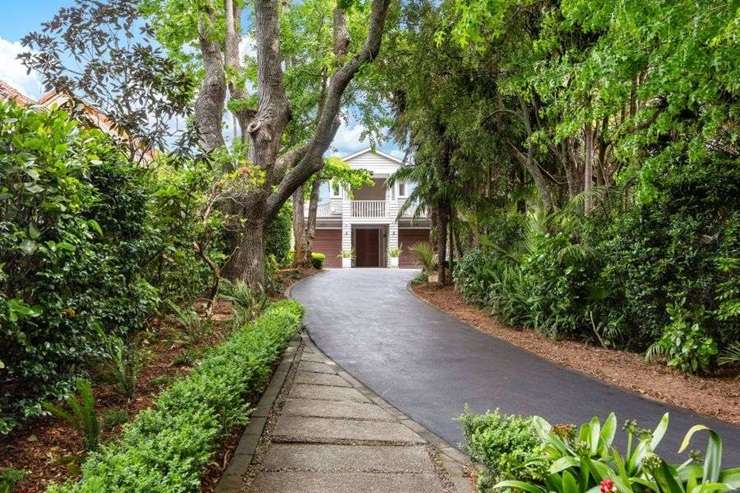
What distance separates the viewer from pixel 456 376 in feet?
19.9

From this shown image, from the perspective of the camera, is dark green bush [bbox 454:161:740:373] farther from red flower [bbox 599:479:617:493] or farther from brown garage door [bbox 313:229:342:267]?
brown garage door [bbox 313:229:342:267]

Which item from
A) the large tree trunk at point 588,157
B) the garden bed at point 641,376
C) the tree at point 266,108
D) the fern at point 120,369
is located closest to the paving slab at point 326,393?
the fern at point 120,369

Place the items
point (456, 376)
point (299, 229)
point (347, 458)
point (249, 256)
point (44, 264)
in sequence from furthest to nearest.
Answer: point (299, 229) < point (249, 256) < point (456, 376) < point (347, 458) < point (44, 264)

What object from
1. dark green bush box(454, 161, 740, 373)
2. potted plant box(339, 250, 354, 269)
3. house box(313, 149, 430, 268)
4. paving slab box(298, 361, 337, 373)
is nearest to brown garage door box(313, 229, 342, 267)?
house box(313, 149, 430, 268)

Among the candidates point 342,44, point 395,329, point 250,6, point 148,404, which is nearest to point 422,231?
point 250,6

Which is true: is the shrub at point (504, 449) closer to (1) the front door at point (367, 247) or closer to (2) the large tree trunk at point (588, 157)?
(2) the large tree trunk at point (588, 157)

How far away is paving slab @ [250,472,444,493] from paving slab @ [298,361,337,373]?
2862mm

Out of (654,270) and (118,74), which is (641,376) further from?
(118,74)

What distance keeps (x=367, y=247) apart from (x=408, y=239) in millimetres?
2478

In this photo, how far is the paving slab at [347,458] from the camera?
139 inches

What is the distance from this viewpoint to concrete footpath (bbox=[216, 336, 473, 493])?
10.8ft

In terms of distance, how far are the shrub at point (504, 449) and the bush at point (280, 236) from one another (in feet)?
42.5

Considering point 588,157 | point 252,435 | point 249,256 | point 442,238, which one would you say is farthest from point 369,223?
point 252,435

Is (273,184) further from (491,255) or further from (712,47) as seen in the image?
(712,47)
